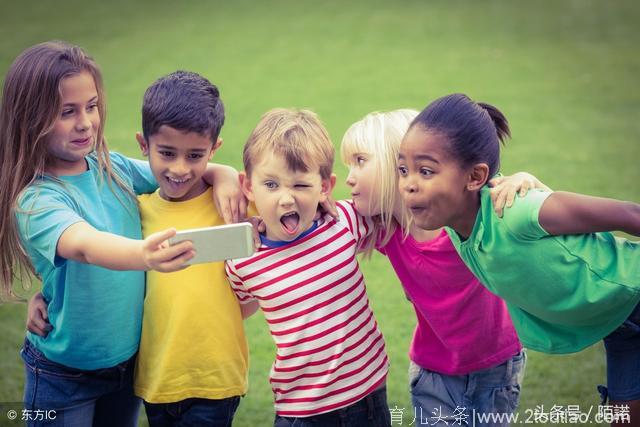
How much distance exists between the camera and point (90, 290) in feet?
9.35

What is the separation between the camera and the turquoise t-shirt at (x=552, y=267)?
8.68 ft

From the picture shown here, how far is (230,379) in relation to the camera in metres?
2.94

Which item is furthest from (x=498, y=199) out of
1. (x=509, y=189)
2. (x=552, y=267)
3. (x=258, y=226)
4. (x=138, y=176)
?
(x=138, y=176)

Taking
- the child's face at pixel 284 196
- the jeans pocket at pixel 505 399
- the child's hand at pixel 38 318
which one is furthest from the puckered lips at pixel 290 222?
the jeans pocket at pixel 505 399

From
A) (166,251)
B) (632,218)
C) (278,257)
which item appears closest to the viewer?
(166,251)

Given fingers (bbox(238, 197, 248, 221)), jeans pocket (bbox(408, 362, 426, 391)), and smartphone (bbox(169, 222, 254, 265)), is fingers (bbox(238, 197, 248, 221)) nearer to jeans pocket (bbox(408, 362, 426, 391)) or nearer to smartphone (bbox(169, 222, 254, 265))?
smartphone (bbox(169, 222, 254, 265))

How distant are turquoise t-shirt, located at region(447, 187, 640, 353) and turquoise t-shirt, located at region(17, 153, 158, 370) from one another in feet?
3.66

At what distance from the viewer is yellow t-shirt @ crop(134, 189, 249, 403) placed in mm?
2891

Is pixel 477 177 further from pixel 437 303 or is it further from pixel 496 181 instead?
pixel 437 303

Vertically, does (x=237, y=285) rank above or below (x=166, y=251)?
below

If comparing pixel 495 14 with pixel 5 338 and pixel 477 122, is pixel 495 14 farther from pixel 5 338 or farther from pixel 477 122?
pixel 477 122

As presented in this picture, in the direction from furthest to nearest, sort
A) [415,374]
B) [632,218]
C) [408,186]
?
[415,374]
[408,186]
[632,218]

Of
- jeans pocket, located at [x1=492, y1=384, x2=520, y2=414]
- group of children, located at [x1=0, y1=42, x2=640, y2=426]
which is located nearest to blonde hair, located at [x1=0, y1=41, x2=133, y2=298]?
group of children, located at [x1=0, y1=42, x2=640, y2=426]

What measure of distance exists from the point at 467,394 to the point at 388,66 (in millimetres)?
7393
